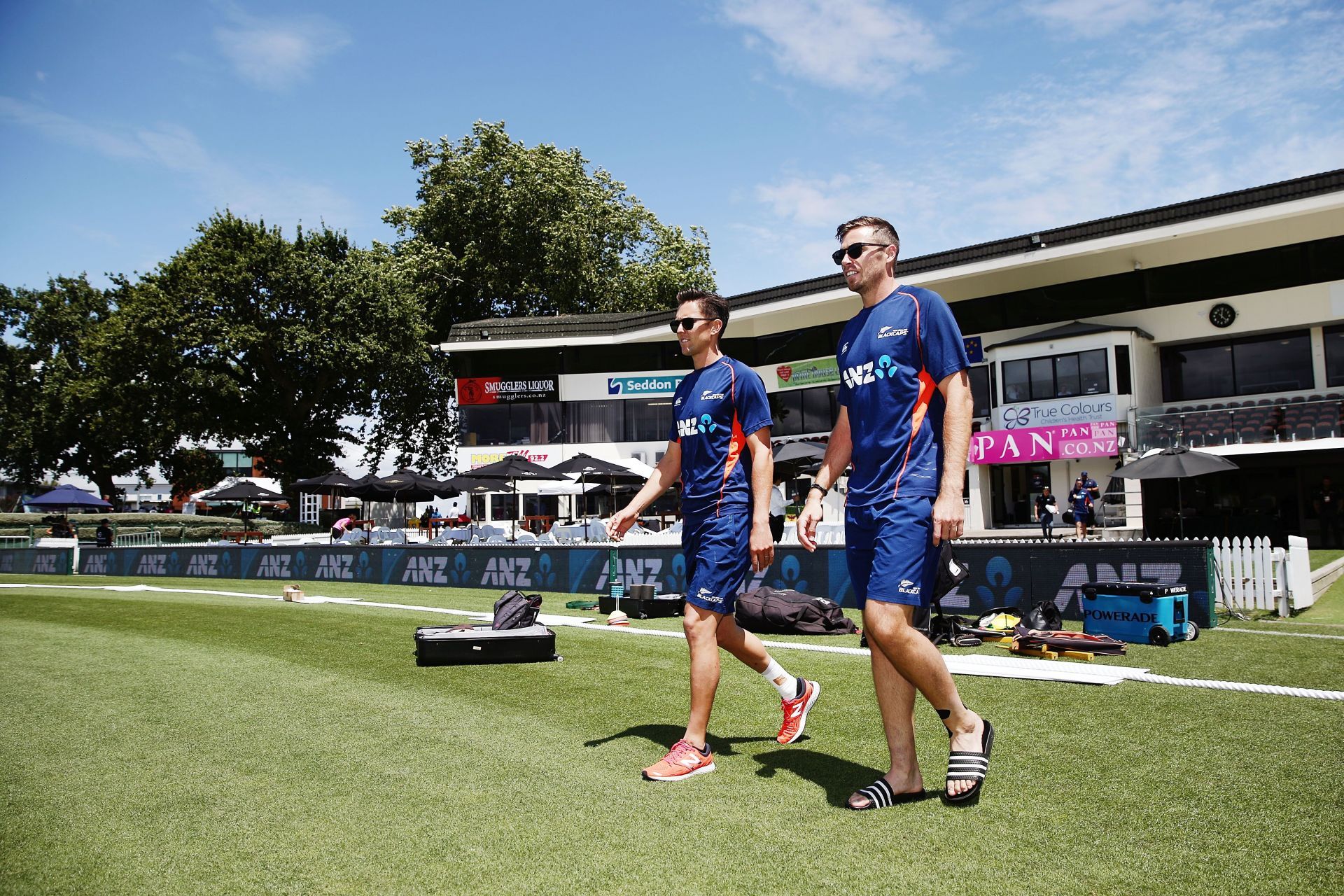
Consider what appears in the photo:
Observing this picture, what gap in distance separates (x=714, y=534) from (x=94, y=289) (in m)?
63.2

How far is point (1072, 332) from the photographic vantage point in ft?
93.1

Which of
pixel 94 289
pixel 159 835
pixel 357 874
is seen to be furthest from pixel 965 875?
pixel 94 289

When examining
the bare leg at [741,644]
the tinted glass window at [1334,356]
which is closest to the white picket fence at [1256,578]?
the bare leg at [741,644]

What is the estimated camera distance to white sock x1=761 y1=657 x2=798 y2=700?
170 inches

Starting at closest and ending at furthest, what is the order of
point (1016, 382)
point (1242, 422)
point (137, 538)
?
point (1242, 422), point (1016, 382), point (137, 538)

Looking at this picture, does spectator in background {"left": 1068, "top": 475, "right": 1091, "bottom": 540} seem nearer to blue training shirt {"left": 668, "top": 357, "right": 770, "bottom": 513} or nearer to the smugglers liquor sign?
blue training shirt {"left": 668, "top": 357, "right": 770, "bottom": 513}

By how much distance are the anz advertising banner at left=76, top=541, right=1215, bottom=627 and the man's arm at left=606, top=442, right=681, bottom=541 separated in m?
6.68

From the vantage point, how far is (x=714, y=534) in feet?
13.2

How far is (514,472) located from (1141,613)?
19903mm

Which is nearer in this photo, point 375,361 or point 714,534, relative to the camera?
point 714,534

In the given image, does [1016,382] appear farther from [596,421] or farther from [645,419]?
[596,421]

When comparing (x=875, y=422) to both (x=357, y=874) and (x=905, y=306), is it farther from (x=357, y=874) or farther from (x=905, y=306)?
(x=357, y=874)

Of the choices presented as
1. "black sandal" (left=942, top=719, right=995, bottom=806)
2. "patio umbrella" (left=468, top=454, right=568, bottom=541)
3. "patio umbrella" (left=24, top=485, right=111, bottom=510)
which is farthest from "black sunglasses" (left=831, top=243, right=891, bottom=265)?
"patio umbrella" (left=24, top=485, right=111, bottom=510)

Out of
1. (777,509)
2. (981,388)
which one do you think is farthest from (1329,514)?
(777,509)
